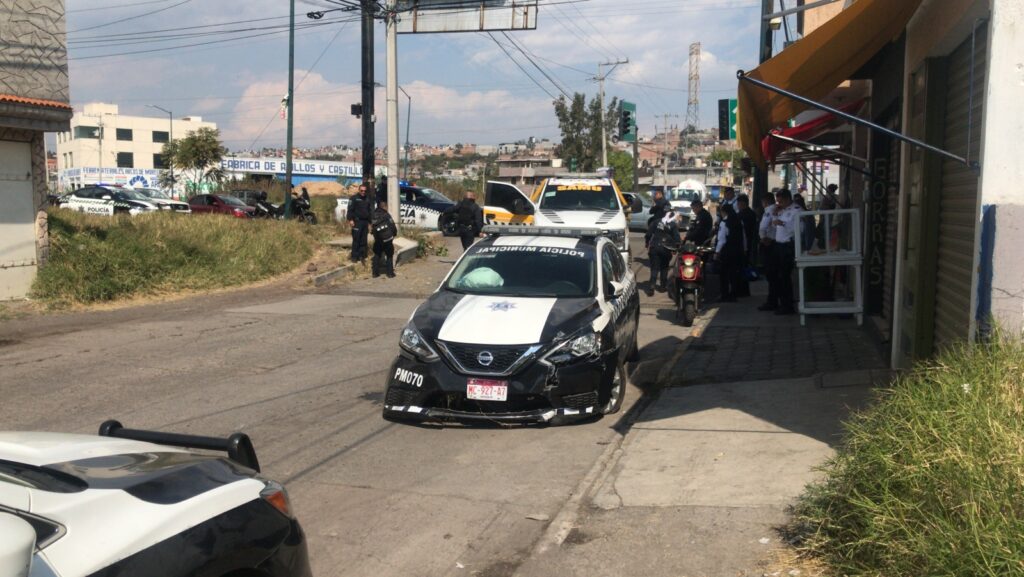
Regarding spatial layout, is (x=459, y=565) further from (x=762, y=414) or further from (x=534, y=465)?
(x=762, y=414)

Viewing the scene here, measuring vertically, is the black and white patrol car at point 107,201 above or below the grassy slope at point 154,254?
above

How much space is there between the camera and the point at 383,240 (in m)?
19.8

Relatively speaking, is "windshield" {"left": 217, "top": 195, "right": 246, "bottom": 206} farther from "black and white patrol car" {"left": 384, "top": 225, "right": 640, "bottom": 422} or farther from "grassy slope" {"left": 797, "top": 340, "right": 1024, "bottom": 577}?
"grassy slope" {"left": 797, "top": 340, "right": 1024, "bottom": 577}

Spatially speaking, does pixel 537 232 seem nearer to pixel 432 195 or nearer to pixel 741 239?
pixel 741 239

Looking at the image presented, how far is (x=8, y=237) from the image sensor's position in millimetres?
15867

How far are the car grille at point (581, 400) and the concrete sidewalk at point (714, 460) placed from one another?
0.43 m

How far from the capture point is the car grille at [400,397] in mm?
8219

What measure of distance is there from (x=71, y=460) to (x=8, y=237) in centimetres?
1435

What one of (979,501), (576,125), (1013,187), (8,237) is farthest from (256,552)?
(576,125)

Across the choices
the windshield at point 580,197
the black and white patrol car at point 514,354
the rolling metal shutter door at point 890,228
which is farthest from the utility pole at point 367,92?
the black and white patrol car at point 514,354

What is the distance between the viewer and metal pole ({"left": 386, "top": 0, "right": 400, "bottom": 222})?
23781mm

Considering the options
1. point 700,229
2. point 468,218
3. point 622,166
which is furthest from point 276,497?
point 622,166

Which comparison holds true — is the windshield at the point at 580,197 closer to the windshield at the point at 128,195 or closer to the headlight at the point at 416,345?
the headlight at the point at 416,345

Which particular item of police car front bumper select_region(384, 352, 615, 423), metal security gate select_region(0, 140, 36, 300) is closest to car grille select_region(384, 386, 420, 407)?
police car front bumper select_region(384, 352, 615, 423)
